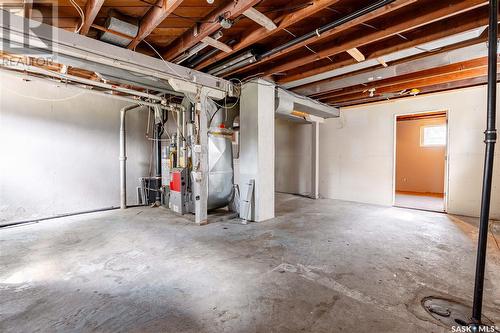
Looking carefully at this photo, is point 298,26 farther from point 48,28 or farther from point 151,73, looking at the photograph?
point 48,28

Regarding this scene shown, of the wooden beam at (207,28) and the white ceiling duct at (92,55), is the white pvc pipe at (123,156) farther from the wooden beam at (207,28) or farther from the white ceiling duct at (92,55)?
the wooden beam at (207,28)

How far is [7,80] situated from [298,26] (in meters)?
4.63

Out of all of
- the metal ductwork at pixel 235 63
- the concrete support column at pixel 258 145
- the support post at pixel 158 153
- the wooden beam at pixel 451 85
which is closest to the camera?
the metal ductwork at pixel 235 63

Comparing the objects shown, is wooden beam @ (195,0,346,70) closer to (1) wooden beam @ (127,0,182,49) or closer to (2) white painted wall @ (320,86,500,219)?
(1) wooden beam @ (127,0,182,49)

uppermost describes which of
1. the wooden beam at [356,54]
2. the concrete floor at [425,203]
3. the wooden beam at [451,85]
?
the wooden beam at [451,85]

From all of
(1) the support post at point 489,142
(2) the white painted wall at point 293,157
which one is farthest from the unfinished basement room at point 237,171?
(2) the white painted wall at point 293,157

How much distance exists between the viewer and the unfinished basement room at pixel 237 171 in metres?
1.70

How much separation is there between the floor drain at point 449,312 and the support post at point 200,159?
2975 millimetres

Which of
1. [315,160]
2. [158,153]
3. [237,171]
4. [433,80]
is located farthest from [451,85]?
[158,153]

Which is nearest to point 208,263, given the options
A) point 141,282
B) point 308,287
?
point 141,282

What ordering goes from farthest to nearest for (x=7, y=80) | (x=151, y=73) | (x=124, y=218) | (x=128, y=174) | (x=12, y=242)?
(x=128, y=174), (x=124, y=218), (x=7, y=80), (x=151, y=73), (x=12, y=242)

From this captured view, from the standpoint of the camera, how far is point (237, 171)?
4590 mm

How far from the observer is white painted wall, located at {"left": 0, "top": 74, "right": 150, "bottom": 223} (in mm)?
3758

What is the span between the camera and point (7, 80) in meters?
3.73
